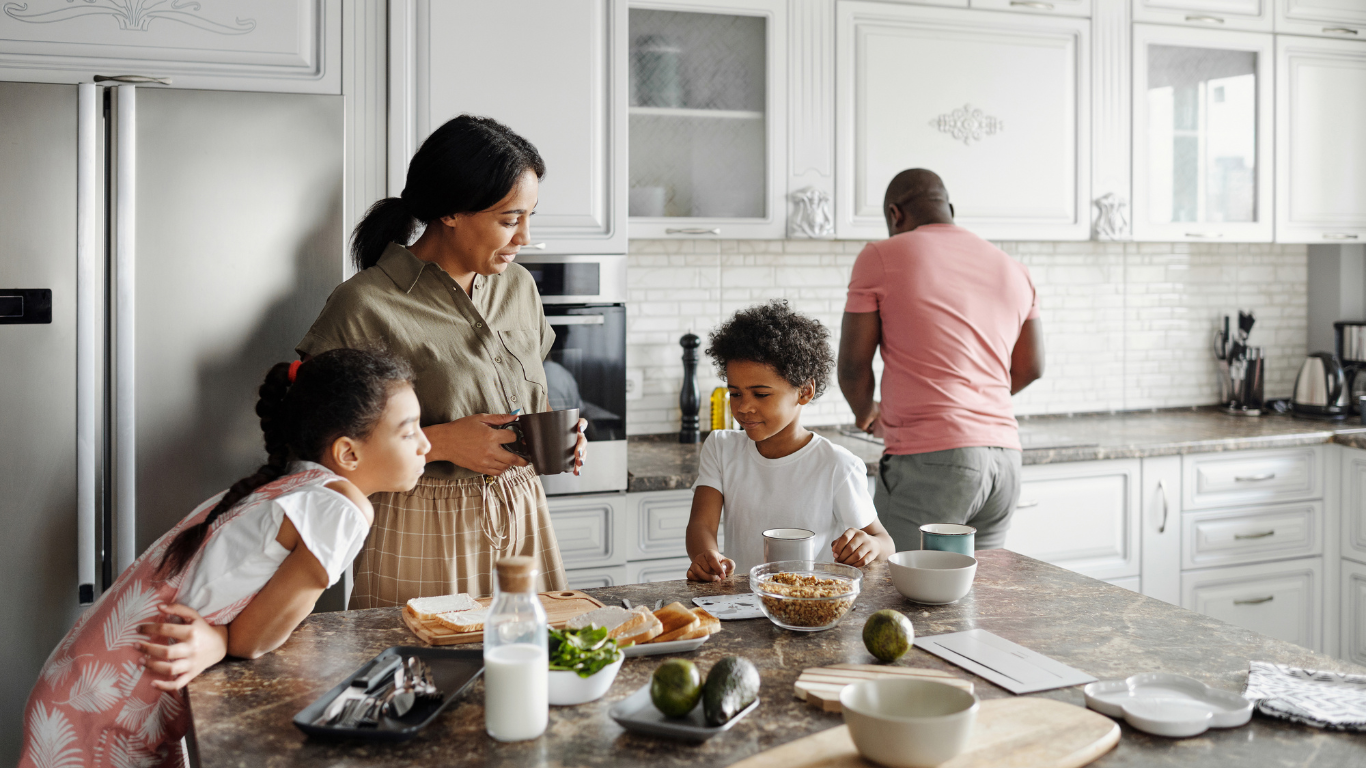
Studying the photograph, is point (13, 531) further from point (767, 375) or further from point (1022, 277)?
point (1022, 277)

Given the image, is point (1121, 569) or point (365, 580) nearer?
point (365, 580)

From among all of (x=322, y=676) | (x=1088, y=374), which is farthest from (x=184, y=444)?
(x=1088, y=374)

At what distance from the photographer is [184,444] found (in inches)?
92.5

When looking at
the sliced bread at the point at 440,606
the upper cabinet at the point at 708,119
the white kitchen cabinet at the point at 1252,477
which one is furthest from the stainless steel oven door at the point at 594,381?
the white kitchen cabinet at the point at 1252,477

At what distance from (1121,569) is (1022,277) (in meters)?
1.23

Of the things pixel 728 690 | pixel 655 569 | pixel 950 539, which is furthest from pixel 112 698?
pixel 655 569

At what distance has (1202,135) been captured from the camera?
354 centimetres

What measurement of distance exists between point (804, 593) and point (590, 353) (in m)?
1.48

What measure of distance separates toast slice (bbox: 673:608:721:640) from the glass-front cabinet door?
262 centimetres

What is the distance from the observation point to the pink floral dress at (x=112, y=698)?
127cm

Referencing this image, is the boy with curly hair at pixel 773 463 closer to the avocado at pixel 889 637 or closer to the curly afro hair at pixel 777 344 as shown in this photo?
the curly afro hair at pixel 777 344

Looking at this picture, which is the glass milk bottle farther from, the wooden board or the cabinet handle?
the cabinet handle

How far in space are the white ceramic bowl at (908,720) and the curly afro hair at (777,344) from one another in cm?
95

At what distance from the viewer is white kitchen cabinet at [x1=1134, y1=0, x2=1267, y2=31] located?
342cm
